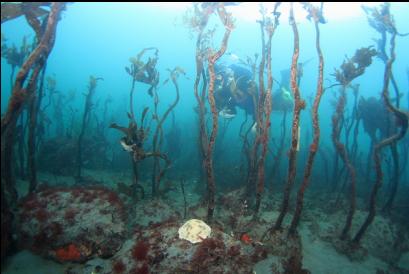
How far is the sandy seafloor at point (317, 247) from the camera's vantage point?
6.03 m

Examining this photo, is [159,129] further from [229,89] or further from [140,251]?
[140,251]

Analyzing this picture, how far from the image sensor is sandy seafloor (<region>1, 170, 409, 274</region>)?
6.03 metres

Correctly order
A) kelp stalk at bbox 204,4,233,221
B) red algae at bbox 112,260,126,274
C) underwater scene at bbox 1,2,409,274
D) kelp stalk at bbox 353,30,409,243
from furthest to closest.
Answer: kelp stalk at bbox 204,4,233,221, kelp stalk at bbox 353,30,409,243, underwater scene at bbox 1,2,409,274, red algae at bbox 112,260,126,274

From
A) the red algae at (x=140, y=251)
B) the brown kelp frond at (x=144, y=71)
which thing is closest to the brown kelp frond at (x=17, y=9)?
the brown kelp frond at (x=144, y=71)

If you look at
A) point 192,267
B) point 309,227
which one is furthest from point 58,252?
point 309,227

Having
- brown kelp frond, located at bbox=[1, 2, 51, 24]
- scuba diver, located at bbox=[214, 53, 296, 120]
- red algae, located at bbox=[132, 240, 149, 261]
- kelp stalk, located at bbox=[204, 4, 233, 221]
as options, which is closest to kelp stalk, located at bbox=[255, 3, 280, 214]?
kelp stalk, located at bbox=[204, 4, 233, 221]

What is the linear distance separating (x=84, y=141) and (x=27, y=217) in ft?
31.0

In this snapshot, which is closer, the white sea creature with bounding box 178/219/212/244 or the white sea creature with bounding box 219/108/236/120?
the white sea creature with bounding box 178/219/212/244

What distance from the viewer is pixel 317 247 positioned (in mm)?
7586

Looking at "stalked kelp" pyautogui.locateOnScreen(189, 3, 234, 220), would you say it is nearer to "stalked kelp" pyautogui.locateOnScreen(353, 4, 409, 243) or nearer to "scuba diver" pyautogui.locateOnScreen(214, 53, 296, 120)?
"scuba diver" pyautogui.locateOnScreen(214, 53, 296, 120)

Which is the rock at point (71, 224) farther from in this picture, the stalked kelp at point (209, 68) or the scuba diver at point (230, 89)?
the scuba diver at point (230, 89)

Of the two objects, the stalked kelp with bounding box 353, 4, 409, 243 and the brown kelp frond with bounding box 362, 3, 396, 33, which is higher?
the brown kelp frond with bounding box 362, 3, 396, 33

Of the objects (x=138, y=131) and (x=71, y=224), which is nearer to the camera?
(x=71, y=224)

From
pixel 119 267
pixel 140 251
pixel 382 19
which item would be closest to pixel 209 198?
pixel 140 251
